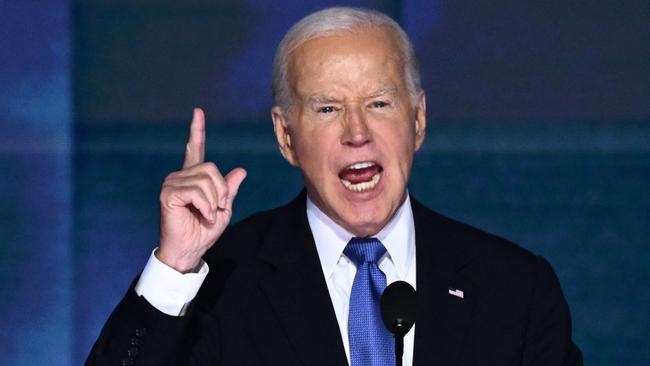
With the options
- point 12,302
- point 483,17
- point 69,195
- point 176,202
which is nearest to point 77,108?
point 69,195

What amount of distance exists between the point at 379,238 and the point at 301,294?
19 centimetres

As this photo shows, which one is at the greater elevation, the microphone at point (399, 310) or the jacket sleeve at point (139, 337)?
the microphone at point (399, 310)

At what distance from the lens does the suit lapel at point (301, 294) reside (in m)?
2.49

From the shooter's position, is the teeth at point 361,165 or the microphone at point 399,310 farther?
the teeth at point 361,165

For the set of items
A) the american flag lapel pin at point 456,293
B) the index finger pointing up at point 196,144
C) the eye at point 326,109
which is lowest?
the american flag lapel pin at point 456,293

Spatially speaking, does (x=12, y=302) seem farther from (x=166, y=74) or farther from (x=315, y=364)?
(x=315, y=364)

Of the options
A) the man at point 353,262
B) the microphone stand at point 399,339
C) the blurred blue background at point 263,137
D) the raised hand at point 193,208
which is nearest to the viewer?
the microphone stand at point 399,339

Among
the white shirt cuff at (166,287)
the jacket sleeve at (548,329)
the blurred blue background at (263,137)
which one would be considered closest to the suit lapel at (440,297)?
the jacket sleeve at (548,329)

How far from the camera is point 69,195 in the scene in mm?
3594

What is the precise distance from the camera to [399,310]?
2115 mm

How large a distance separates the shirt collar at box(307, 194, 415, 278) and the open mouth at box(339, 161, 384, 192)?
0.12 metres

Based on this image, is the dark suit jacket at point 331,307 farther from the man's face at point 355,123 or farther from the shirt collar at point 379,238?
the man's face at point 355,123

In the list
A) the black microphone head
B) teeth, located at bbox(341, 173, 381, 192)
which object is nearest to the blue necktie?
teeth, located at bbox(341, 173, 381, 192)

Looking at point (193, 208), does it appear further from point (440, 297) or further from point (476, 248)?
point (476, 248)
